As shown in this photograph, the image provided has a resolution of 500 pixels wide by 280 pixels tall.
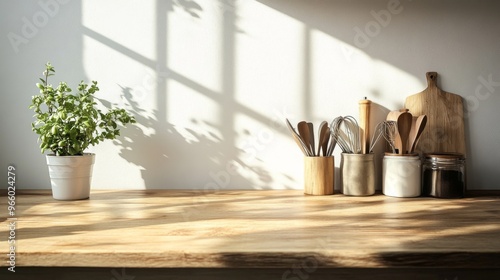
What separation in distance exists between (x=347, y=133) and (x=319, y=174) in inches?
8.6

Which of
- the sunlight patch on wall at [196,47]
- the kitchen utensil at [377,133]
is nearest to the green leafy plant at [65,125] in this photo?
the sunlight patch on wall at [196,47]

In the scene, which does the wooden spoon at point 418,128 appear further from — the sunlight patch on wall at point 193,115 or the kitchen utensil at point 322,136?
the sunlight patch on wall at point 193,115

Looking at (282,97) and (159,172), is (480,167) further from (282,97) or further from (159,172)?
(159,172)

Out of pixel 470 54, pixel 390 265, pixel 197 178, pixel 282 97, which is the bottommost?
pixel 390 265

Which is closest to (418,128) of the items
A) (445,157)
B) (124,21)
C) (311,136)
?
(445,157)

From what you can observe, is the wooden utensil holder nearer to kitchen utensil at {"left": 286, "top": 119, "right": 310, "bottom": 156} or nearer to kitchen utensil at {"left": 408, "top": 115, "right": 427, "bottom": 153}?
kitchen utensil at {"left": 286, "top": 119, "right": 310, "bottom": 156}

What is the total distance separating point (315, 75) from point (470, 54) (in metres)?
0.56

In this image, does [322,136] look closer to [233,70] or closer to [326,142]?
[326,142]

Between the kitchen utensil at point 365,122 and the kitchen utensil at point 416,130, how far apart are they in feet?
0.47

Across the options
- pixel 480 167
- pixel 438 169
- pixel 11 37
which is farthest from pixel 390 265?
pixel 11 37

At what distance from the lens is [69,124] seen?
4.47 ft

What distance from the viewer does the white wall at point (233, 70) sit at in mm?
1561

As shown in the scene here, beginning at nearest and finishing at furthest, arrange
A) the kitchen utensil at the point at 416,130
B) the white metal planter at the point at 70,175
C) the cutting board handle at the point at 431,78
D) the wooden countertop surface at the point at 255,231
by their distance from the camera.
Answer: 1. the wooden countertop surface at the point at 255,231
2. the white metal planter at the point at 70,175
3. the kitchen utensil at the point at 416,130
4. the cutting board handle at the point at 431,78

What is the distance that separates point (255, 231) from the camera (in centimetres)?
102
